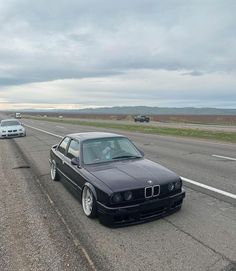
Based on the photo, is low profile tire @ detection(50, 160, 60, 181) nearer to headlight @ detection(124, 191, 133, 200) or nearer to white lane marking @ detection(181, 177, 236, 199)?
white lane marking @ detection(181, 177, 236, 199)

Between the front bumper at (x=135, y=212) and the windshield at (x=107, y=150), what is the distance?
4.25ft

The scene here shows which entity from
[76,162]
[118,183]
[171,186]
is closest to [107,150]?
[76,162]

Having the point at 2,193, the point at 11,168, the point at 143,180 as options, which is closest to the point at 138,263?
the point at 143,180

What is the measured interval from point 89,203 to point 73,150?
1700mm

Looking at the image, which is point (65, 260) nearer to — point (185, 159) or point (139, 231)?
point (139, 231)

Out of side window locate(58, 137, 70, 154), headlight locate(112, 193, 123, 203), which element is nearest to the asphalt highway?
headlight locate(112, 193, 123, 203)

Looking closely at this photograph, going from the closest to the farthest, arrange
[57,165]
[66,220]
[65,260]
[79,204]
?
1. [65,260]
2. [66,220]
3. [79,204]
4. [57,165]

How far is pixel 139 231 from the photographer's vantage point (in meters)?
4.90

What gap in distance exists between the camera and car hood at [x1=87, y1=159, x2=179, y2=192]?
5.09 m

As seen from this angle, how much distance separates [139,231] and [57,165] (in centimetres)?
372

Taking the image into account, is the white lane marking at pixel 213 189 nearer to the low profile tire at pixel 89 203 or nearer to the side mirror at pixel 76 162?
the low profile tire at pixel 89 203

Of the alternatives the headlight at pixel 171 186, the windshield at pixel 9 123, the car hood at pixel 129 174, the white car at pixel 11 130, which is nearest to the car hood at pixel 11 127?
the white car at pixel 11 130

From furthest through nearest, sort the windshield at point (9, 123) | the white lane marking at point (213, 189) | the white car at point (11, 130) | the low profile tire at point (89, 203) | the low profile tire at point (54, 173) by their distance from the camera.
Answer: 1. the windshield at point (9, 123)
2. the white car at point (11, 130)
3. the low profile tire at point (54, 173)
4. the white lane marking at point (213, 189)
5. the low profile tire at point (89, 203)

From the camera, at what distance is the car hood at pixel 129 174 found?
5.09 metres
